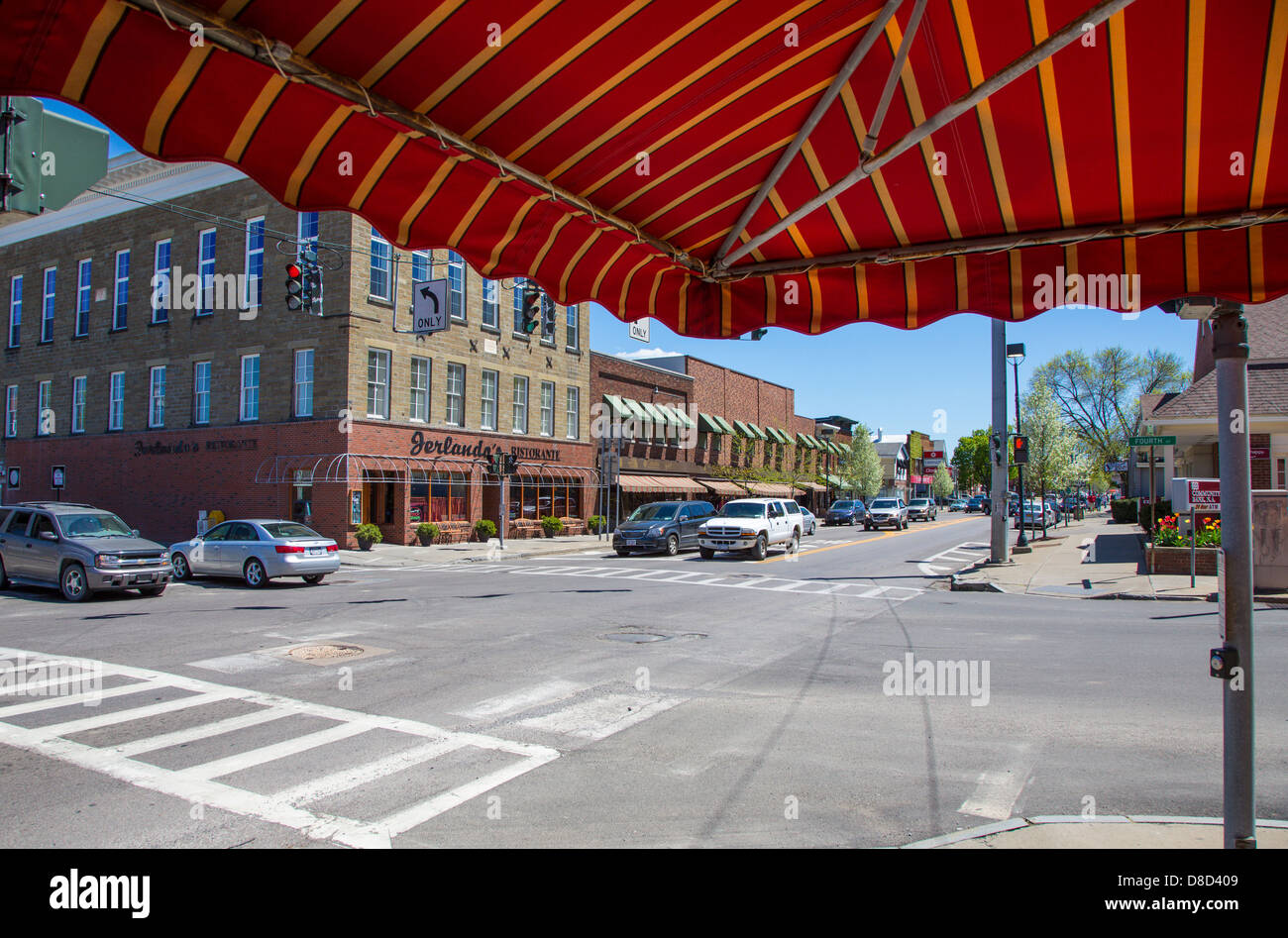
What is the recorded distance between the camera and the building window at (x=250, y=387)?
103 ft

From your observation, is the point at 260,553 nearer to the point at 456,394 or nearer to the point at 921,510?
the point at 456,394

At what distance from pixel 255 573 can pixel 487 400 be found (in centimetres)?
1809

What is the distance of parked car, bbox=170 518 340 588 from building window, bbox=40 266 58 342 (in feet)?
85.2

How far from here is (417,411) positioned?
3203 centimetres

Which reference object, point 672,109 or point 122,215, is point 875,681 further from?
point 122,215

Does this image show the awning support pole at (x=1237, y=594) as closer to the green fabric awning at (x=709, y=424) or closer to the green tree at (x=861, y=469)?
the green fabric awning at (x=709, y=424)

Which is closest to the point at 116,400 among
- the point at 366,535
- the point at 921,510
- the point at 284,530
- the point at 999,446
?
the point at 366,535

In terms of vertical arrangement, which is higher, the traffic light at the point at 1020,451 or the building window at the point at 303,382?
the building window at the point at 303,382

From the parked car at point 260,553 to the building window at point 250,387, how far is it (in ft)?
42.8

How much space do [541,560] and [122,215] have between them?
82.6 feet

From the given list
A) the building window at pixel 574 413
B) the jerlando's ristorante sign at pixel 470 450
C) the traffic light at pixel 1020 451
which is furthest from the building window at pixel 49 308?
the traffic light at pixel 1020 451

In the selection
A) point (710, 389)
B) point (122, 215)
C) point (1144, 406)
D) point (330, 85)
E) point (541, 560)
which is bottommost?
point (541, 560)

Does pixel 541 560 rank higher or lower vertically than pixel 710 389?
lower
